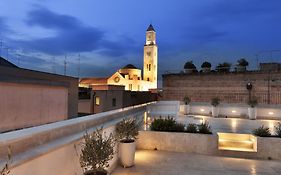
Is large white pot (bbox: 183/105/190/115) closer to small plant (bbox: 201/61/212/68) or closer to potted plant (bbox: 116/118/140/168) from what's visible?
small plant (bbox: 201/61/212/68)

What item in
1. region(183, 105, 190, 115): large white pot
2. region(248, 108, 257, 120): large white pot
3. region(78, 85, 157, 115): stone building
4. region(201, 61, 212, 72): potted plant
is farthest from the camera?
region(78, 85, 157, 115): stone building

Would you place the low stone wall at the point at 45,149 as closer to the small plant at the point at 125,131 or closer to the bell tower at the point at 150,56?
the small plant at the point at 125,131

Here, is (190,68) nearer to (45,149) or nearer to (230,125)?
(230,125)

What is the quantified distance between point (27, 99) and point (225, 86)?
47.0 feet

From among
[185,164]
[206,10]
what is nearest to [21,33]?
[206,10]

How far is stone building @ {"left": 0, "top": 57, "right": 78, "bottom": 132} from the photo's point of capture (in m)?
6.97

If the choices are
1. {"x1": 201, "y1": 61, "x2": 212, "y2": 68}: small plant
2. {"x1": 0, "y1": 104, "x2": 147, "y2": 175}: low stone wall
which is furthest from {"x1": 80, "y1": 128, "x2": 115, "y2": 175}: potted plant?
{"x1": 201, "y1": 61, "x2": 212, "y2": 68}: small plant

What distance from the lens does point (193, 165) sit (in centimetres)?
480

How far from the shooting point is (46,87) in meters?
9.08

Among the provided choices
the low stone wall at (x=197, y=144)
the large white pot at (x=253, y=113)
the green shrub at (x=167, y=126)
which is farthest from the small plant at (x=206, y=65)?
the low stone wall at (x=197, y=144)

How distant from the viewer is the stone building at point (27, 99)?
22.9 feet

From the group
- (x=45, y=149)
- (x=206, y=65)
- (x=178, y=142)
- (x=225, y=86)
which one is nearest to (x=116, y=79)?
(x=206, y=65)

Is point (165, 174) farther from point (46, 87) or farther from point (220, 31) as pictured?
point (220, 31)

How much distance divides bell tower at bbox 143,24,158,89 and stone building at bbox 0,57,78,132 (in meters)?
34.9
